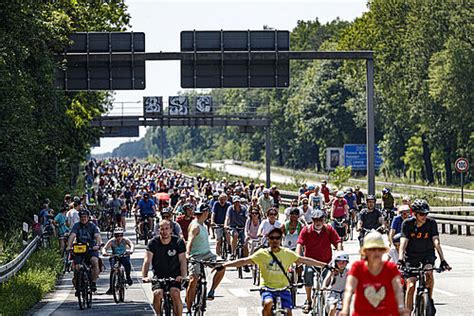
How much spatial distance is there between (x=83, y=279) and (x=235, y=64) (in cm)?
2061

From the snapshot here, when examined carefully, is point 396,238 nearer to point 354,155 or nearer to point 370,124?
point 370,124

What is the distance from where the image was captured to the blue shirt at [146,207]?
3741cm

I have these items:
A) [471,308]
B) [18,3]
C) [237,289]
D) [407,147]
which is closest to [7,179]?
[18,3]

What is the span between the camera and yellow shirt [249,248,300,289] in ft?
43.7

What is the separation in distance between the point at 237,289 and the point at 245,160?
16004 centimetres

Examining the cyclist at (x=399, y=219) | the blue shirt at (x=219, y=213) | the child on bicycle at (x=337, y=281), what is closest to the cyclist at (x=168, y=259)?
the child on bicycle at (x=337, y=281)

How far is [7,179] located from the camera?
115ft

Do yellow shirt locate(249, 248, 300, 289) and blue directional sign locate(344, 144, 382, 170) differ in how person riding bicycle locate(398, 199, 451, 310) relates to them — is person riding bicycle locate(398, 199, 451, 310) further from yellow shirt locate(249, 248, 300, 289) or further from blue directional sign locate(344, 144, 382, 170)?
blue directional sign locate(344, 144, 382, 170)

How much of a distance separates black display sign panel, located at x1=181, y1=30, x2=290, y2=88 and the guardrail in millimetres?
13022

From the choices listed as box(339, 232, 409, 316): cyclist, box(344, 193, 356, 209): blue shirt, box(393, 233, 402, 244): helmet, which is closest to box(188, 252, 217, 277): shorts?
box(393, 233, 402, 244): helmet

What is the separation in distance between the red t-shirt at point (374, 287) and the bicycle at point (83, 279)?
11488mm

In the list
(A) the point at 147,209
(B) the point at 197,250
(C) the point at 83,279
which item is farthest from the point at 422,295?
(A) the point at 147,209

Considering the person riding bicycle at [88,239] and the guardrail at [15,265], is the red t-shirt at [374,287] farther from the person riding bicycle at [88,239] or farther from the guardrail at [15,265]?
the person riding bicycle at [88,239]

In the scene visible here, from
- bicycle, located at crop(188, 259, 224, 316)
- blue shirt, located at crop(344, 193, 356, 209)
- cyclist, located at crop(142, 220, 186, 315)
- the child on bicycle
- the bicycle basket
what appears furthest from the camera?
blue shirt, located at crop(344, 193, 356, 209)
